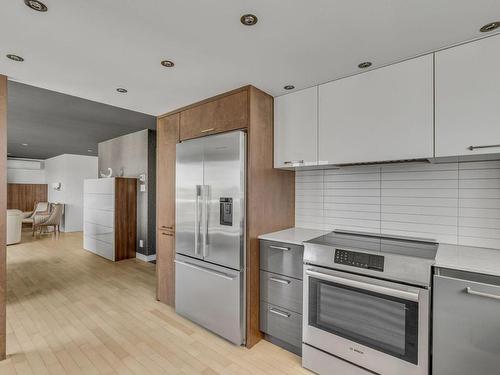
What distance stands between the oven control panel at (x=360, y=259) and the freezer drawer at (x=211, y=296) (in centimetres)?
91

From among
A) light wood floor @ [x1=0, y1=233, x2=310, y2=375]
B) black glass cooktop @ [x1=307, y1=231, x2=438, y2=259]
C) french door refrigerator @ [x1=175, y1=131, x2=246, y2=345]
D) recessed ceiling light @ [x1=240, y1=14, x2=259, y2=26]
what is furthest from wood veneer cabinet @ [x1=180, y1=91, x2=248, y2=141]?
light wood floor @ [x1=0, y1=233, x2=310, y2=375]

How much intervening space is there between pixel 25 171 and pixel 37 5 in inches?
450

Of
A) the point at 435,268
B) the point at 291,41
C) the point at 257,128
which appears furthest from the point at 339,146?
the point at 435,268

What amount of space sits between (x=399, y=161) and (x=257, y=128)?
1.24 metres

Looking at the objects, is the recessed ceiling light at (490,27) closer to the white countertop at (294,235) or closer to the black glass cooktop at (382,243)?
the black glass cooktop at (382,243)

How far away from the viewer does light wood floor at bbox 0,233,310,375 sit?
2.01 meters

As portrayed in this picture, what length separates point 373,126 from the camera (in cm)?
202

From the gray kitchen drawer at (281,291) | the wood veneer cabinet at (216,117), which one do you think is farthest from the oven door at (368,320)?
the wood veneer cabinet at (216,117)

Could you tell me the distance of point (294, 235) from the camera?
2.40 meters

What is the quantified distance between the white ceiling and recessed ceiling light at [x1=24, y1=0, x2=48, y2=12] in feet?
0.11

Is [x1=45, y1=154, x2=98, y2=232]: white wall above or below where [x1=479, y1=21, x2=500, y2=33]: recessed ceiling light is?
below

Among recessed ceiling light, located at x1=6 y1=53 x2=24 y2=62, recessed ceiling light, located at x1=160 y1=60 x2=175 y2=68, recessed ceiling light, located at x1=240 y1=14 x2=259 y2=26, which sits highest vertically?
recessed ceiling light, located at x1=240 y1=14 x2=259 y2=26

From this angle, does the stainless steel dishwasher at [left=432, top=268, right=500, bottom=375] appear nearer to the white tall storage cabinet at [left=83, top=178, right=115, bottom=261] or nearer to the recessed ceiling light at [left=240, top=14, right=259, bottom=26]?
the recessed ceiling light at [left=240, top=14, right=259, bottom=26]

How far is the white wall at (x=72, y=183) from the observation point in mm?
8633
